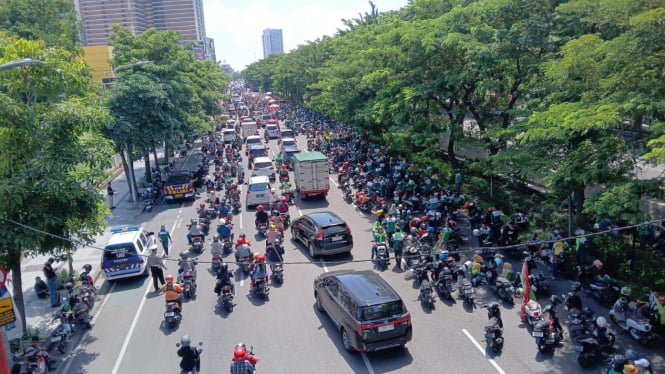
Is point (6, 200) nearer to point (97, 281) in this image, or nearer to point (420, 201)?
point (97, 281)

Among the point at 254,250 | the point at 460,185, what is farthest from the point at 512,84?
the point at 254,250

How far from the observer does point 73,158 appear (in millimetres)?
12234

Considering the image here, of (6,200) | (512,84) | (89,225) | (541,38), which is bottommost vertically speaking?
(89,225)

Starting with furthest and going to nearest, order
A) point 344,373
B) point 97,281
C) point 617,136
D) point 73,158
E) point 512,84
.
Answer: point 512,84
point 97,281
point 617,136
point 73,158
point 344,373

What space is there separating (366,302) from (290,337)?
8.78 feet

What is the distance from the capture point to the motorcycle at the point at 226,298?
1463 cm

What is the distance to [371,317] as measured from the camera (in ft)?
36.8

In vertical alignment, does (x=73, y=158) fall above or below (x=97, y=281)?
above

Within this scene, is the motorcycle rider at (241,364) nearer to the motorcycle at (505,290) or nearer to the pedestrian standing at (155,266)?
the pedestrian standing at (155,266)

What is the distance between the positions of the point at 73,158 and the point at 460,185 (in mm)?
18416

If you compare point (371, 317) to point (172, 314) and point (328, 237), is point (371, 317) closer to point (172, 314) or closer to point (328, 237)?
point (172, 314)

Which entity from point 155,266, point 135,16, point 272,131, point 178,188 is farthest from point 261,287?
point 135,16

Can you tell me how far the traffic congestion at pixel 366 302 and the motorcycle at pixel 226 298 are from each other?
0.03 meters

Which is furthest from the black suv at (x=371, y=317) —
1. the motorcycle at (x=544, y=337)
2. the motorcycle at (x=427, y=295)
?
the motorcycle at (x=544, y=337)
